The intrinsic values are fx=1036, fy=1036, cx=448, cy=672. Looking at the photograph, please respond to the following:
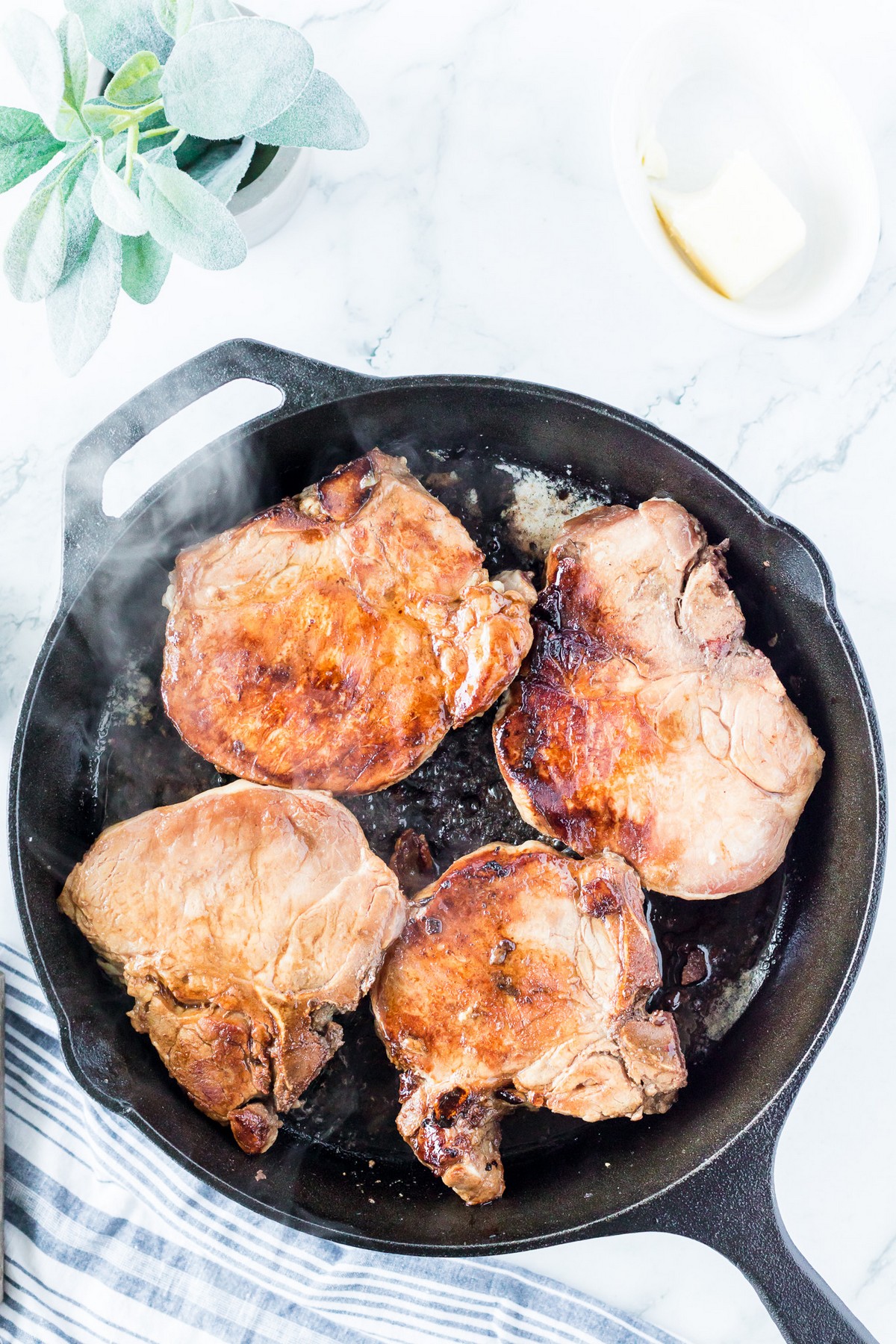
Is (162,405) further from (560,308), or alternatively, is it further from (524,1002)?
(524,1002)

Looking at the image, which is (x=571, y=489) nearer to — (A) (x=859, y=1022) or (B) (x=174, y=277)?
(B) (x=174, y=277)

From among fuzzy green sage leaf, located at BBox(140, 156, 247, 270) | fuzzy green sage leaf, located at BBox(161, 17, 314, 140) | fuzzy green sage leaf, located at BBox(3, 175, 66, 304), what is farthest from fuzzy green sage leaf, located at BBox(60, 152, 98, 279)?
fuzzy green sage leaf, located at BBox(161, 17, 314, 140)

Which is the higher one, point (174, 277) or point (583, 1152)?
point (174, 277)

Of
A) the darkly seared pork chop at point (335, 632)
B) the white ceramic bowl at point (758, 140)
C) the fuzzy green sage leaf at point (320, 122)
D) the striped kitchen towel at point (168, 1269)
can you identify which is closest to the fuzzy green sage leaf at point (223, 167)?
the fuzzy green sage leaf at point (320, 122)

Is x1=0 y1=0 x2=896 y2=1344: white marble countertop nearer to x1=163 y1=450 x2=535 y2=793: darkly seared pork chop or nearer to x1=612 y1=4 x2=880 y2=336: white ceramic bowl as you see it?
x1=612 y1=4 x2=880 y2=336: white ceramic bowl

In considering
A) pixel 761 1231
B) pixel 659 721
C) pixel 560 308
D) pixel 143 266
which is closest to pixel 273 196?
pixel 143 266

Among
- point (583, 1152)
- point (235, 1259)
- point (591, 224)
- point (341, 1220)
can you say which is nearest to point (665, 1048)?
point (583, 1152)

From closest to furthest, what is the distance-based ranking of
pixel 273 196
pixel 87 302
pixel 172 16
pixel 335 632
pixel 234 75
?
pixel 234 75
pixel 172 16
pixel 87 302
pixel 335 632
pixel 273 196
